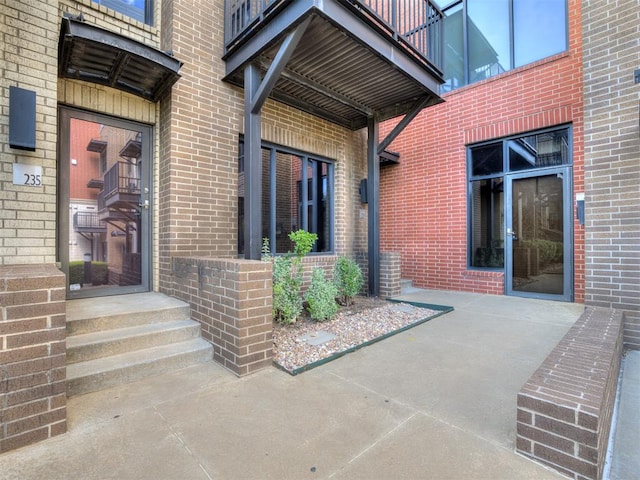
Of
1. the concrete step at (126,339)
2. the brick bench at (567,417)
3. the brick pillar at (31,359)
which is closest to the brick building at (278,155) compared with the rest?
the brick pillar at (31,359)

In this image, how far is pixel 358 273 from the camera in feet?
16.9

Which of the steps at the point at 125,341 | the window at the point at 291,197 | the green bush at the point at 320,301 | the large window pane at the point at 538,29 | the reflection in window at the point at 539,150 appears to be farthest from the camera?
the large window pane at the point at 538,29

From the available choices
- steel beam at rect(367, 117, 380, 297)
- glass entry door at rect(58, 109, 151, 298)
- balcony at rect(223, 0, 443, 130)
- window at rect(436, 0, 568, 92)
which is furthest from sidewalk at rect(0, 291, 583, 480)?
window at rect(436, 0, 568, 92)

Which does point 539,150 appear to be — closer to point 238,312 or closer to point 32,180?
point 238,312

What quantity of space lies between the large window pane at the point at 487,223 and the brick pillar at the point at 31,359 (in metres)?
6.41

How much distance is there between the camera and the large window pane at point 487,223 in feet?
20.2

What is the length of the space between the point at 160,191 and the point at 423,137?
17.8 feet

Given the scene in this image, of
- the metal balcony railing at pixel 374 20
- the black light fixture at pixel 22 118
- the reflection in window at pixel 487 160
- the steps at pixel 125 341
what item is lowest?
the steps at pixel 125 341

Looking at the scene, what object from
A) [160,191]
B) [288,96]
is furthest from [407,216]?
[160,191]

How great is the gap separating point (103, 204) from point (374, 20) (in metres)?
4.26

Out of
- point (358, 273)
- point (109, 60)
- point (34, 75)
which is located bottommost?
point (358, 273)

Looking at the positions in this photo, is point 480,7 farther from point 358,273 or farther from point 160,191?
point 160,191

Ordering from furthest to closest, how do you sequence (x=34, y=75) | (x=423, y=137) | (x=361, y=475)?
(x=423, y=137)
(x=34, y=75)
(x=361, y=475)

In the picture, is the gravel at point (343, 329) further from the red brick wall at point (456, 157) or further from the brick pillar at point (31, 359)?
the red brick wall at point (456, 157)
